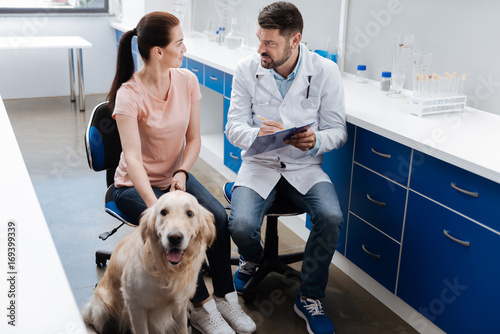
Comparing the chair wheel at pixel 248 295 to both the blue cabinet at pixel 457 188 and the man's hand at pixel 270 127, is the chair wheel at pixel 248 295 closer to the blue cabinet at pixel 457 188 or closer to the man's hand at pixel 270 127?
the man's hand at pixel 270 127

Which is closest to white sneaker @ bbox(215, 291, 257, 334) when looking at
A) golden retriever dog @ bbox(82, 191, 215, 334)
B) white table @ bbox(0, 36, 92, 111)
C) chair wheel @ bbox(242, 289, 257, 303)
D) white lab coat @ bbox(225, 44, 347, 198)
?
chair wheel @ bbox(242, 289, 257, 303)

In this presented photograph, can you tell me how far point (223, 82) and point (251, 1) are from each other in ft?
3.64

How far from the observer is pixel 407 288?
2.27 meters

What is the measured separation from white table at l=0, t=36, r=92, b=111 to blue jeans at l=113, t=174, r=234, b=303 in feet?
12.1

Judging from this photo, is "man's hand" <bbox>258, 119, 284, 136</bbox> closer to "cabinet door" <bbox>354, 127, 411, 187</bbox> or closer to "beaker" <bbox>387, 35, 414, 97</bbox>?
"cabinet door" <bbox>354, 127, 411, 187</bbox>

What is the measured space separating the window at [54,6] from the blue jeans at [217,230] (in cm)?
476

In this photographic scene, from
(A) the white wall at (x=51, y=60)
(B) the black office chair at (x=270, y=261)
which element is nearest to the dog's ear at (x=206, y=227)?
(B) the black office chair at (x=270, y=261)

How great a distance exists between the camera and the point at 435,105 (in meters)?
2.50

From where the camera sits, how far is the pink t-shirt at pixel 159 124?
216 centimetres

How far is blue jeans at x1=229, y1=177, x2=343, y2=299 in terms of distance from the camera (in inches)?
86.1

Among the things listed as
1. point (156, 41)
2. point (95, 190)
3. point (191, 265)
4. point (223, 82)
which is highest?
point (156, 41)

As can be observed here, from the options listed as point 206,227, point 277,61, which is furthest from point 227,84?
point 206,227

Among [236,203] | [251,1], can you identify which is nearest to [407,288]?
[236,203]

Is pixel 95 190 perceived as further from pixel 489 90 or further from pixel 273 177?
pixel 489 90
